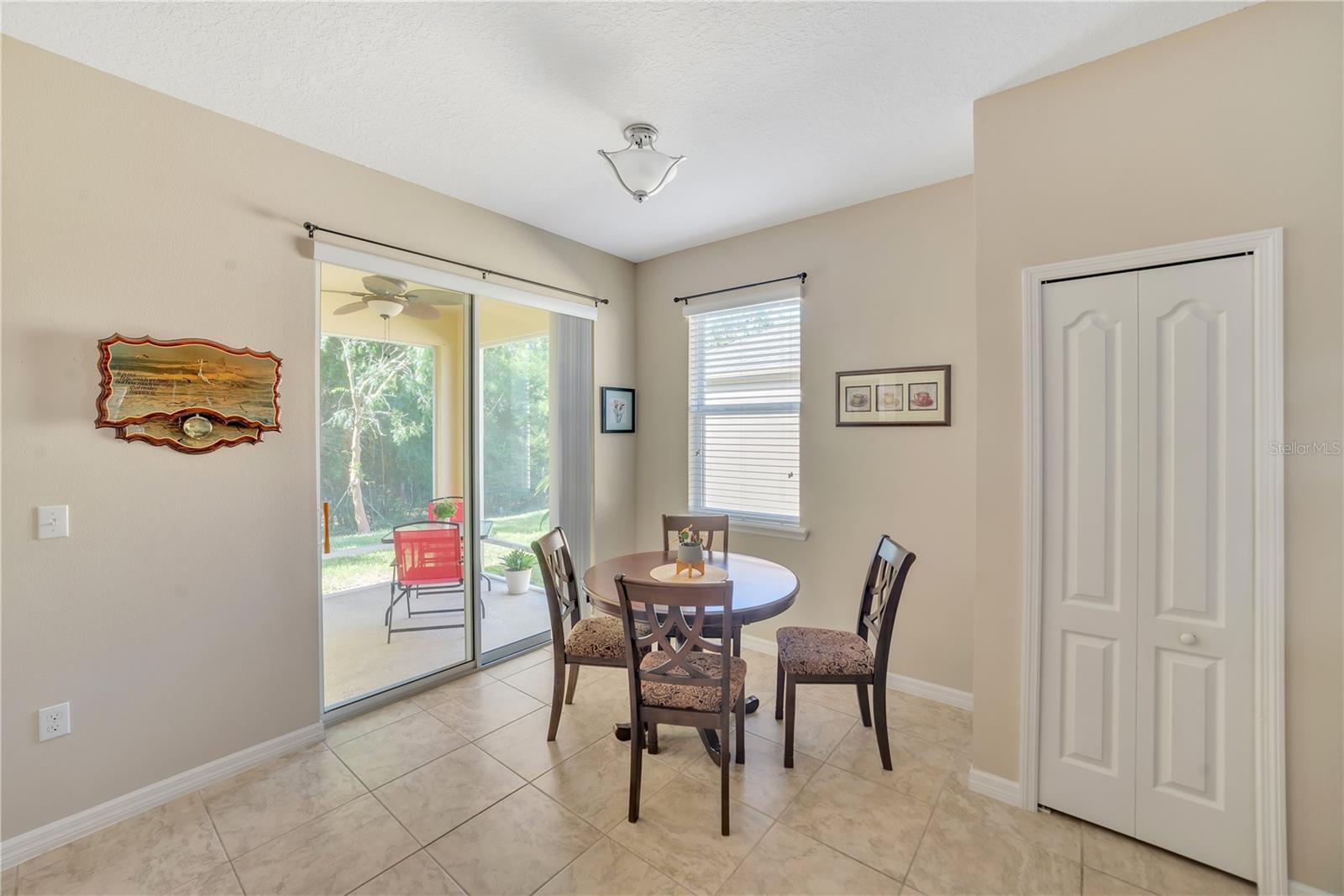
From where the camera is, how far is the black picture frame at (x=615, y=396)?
13.3 feet

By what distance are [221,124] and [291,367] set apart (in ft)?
3.36

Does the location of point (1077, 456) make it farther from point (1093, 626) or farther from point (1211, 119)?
point (1211, 119)

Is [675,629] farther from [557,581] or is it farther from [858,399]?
[858,399]

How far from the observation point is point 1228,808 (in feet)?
5.72

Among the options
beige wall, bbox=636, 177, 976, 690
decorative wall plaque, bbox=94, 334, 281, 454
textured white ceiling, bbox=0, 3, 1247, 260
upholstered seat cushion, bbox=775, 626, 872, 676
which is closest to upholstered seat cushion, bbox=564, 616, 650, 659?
upholstered seat cushion, bbox=775, 626, 872, 676

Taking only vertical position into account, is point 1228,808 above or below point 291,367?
below

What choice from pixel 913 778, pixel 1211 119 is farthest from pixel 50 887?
pixel 1211 119

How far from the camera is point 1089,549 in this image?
1.97 meters

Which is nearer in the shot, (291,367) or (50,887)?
(50,887)

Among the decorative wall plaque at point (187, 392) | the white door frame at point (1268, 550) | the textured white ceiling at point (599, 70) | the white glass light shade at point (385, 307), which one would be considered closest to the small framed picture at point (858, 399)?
the textured white ceiling at point (599, 70)

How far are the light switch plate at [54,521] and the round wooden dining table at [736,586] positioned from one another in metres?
1.90

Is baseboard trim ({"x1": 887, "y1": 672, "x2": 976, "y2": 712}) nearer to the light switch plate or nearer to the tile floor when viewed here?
the tile floor

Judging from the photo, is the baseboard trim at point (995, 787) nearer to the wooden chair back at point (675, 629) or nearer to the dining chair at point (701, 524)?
the wooden chair back at point (675, 629)

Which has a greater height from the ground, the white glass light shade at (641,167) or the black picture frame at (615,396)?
the white glass light shade at (641,167)
